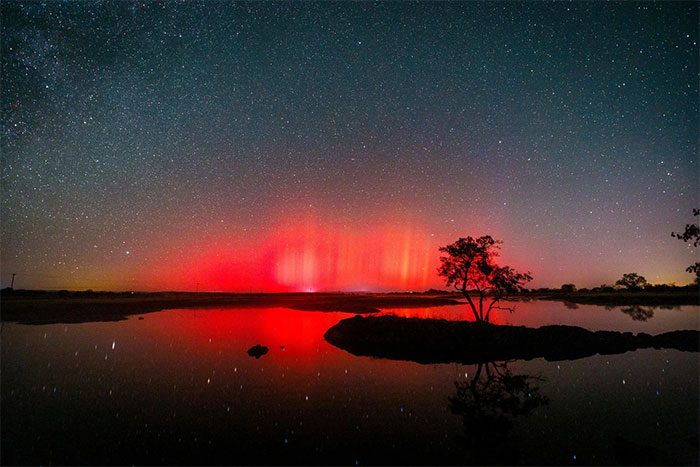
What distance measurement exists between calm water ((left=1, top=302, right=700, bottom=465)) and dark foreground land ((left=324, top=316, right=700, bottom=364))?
211cm

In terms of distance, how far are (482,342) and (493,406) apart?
13054 mm

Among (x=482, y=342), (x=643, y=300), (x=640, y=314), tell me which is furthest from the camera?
(x=643, y=300)

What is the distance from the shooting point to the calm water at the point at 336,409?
12.6 meters

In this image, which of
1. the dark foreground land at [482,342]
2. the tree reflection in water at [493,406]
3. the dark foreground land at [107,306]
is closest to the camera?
the tree reflection in water at [493,406]

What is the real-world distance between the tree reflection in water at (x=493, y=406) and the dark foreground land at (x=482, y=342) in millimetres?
4098

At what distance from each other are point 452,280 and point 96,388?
107ft

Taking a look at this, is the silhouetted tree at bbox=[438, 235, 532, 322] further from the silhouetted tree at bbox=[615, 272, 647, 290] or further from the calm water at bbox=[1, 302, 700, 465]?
the silhouetted tree at bbox=[615, 272, 647, 290]

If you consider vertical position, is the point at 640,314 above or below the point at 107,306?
above

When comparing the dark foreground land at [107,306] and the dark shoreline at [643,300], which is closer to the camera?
the dark foreground land at [107,306]

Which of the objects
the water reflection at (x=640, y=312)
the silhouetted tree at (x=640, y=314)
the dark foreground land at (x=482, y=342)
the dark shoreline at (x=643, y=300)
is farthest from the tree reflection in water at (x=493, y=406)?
the dark shoreline at (x=643, y=300)

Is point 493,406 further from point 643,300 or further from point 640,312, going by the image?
point 643,300

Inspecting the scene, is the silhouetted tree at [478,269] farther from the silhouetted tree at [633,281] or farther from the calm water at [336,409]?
the silhouetted tree at [633,281]

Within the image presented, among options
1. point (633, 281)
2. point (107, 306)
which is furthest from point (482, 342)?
point (633, 281)

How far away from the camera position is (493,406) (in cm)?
1727
